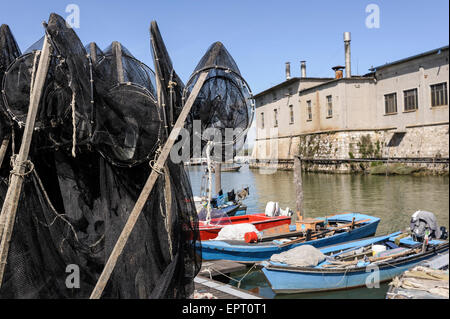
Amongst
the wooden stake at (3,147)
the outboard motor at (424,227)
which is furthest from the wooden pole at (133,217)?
the outboard motor at (424,227)

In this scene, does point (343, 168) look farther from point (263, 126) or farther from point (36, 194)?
point (36, 194)

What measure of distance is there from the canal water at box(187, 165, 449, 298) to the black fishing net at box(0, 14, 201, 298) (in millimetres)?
4769

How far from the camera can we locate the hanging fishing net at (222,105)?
4984 millimetres

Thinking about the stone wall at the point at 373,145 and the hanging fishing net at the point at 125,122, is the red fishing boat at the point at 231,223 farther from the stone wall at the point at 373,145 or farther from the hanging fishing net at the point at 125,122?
the stone wall at the point at 373,145

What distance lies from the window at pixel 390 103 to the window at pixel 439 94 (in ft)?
11.3

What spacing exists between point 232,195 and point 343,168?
61.3 feet

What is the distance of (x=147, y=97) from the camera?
193 inches

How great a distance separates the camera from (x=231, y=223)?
1327cm

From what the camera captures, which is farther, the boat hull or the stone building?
the stone building

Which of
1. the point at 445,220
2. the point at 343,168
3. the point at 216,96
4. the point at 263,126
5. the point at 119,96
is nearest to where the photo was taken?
the point at 119,96

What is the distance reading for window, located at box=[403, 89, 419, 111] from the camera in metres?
28.4

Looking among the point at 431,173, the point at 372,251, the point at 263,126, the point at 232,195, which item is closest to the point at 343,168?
the point at 431,173

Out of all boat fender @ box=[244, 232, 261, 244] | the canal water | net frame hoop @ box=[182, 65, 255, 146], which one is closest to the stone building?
the canal water

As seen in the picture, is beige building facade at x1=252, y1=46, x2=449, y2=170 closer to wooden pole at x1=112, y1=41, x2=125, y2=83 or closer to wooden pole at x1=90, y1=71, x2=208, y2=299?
wooden pole at x1=112, y1=41, x2=125, y2=83
